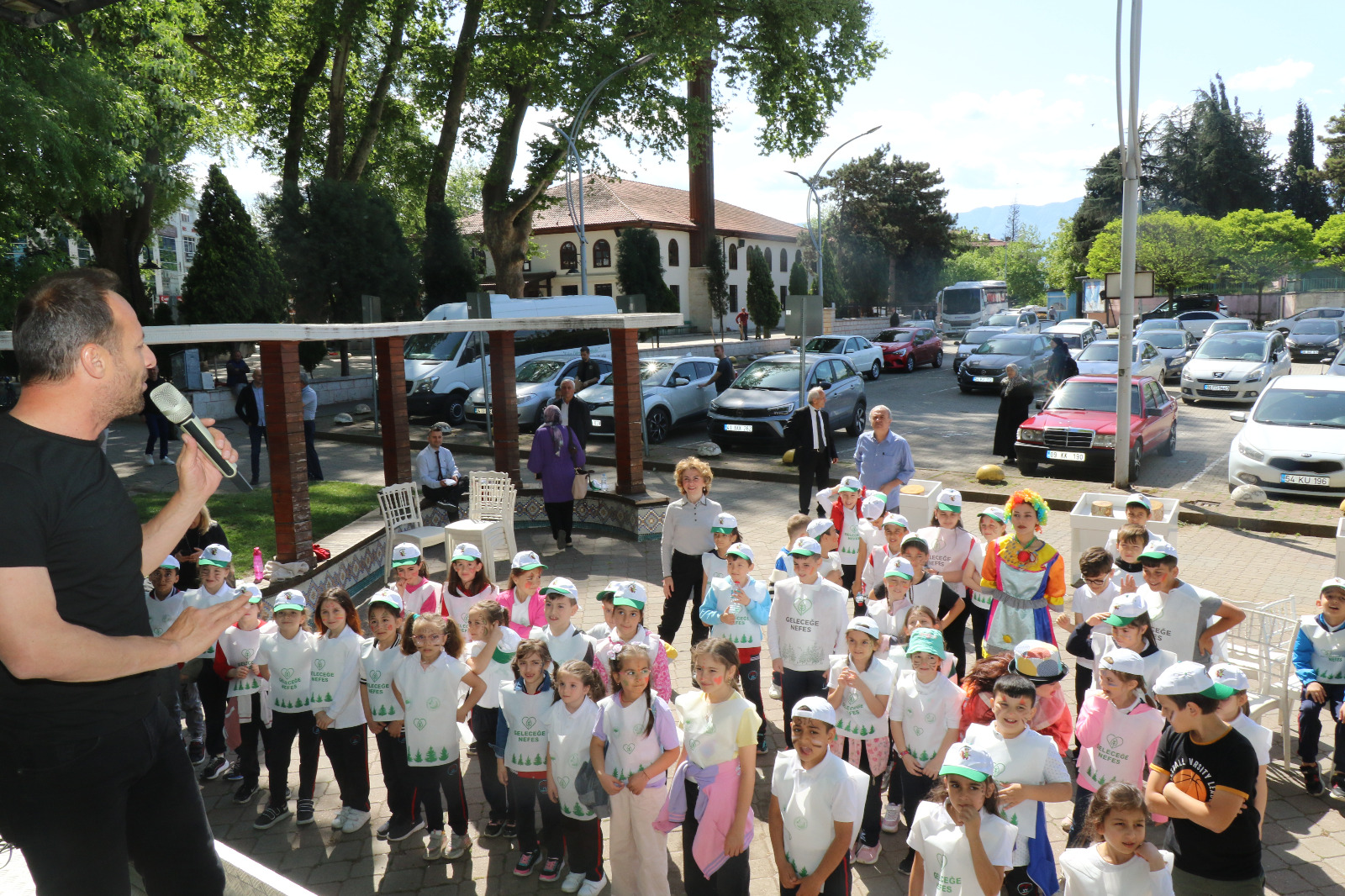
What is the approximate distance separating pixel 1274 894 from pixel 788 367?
629 inches

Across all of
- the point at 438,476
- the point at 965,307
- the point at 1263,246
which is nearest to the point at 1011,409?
the point at 438,476

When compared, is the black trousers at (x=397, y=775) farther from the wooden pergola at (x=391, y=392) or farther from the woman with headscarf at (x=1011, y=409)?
the woman with headscarf at (x=1011, y=409)

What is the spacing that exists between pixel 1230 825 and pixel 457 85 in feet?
93.1

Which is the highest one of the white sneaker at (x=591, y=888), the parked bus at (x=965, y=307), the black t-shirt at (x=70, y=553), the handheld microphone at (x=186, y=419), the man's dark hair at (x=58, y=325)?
the parked bus at (x=965, y=307)

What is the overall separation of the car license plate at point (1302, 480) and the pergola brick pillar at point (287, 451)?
12.8 m

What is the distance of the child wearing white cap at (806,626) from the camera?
6090 mm

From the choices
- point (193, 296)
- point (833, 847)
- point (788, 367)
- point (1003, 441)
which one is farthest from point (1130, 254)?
point (193, 296)

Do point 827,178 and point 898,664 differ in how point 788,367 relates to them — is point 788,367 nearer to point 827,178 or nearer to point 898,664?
point 898,664

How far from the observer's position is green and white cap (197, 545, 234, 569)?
6512mm

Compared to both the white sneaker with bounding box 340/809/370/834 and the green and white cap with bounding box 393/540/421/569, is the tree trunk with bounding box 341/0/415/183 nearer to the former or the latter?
the green and white cap with bounding box 393/540/421/569

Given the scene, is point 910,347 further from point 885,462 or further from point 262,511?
point 262,511

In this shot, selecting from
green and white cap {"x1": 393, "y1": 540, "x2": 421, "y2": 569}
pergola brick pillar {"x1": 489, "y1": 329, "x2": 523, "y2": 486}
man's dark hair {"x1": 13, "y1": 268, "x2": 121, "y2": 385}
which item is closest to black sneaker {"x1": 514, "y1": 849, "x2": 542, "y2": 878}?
green and white cap {"x1": 393, "y1": 540, "x2": 421, "y2": 569}

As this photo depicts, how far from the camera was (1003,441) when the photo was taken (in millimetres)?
17219

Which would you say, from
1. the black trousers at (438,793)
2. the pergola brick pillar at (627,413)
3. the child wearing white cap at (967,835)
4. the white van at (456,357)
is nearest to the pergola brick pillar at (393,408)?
the pergola brick pillar at (627,413)
